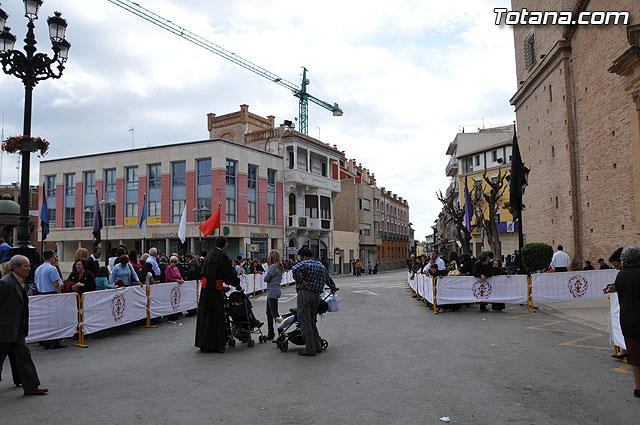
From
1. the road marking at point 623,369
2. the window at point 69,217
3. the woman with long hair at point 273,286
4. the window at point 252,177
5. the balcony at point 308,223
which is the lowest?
the road marking at point 623,369

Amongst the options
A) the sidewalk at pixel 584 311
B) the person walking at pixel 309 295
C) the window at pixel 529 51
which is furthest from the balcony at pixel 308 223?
the person walking at pixel 309 295

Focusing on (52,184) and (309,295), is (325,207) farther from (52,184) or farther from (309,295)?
(309,295)

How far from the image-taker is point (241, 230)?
125 feet

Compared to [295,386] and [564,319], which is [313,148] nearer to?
[564,319]

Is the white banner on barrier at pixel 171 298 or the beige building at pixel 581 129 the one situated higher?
the beige building at pixel 581 129

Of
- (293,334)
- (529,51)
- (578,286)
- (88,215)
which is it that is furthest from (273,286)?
(88,215)

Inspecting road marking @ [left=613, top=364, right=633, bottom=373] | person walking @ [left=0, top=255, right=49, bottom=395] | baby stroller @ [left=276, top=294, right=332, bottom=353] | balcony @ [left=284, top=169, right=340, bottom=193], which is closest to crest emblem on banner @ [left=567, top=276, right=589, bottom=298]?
road marking @ [left=613, top=364, right=633, bottom=373]

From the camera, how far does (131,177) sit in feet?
132

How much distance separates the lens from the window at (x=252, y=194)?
131ft

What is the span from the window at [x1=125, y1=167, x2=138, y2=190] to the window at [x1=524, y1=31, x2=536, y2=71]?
102ft

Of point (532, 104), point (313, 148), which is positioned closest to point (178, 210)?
point (313, 148)

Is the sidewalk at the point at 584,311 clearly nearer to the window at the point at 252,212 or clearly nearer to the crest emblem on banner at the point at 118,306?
the crest emblem on banner at the point at 118,306

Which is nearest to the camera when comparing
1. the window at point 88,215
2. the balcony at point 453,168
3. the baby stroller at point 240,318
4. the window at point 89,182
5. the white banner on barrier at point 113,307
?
the baby stroller at point 240,318

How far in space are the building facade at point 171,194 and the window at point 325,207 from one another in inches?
234
